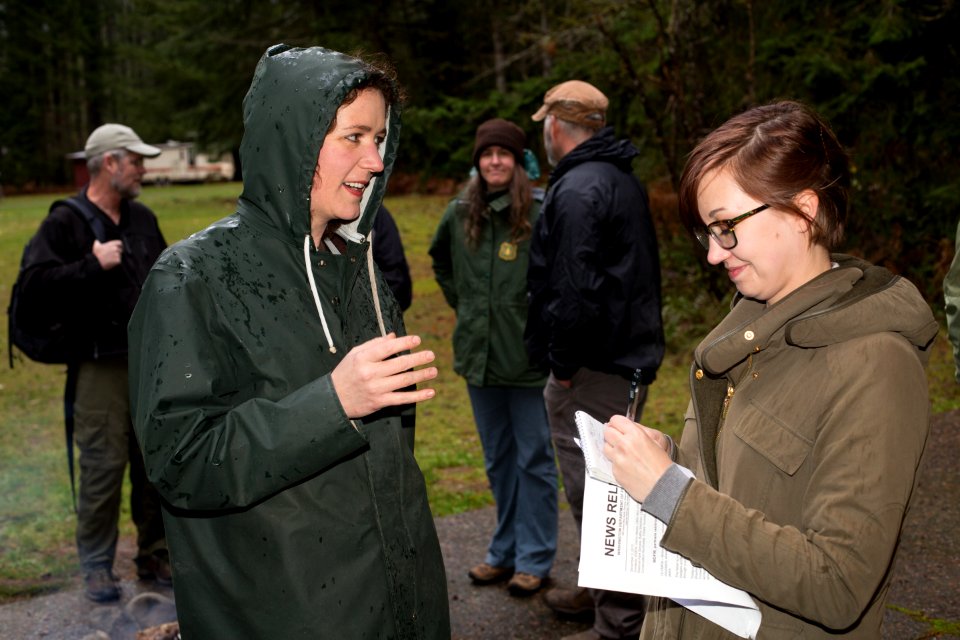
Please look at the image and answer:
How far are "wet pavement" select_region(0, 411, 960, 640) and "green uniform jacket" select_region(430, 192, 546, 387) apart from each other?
1.14 metres

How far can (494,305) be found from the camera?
5.41 meters

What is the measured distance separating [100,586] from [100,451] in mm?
739

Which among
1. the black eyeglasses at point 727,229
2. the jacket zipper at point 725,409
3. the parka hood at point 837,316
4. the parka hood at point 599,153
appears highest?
the parka hood at point 599,153

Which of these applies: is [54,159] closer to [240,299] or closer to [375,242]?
[375,242]

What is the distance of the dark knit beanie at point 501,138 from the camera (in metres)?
5.36

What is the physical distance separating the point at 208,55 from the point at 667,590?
32.5 metres

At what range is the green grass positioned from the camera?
608 cm

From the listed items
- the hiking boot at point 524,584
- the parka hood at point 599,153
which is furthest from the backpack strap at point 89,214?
the hiking boot at point 524,584

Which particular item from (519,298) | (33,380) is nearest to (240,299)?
(519,298)

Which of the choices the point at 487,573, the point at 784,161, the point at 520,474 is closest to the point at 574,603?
the point at 487,573

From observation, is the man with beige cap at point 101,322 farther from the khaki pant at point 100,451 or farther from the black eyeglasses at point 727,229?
the black eyeglasses at point 727,229

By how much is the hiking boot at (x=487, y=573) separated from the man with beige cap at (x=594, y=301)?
549 millimetres

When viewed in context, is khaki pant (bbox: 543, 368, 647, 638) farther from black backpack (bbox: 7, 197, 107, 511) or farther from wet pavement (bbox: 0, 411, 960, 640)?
black backpack (bbox: 7, 197, 107, 511)

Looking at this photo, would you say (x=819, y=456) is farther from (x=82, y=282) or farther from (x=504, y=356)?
(x=82, y=282)
